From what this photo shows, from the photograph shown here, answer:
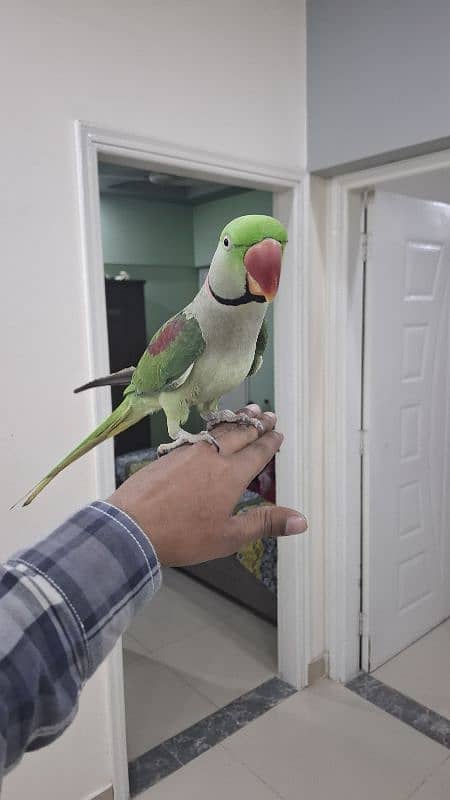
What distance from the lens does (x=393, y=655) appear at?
2461 mm

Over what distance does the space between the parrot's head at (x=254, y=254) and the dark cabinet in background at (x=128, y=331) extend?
94 cm

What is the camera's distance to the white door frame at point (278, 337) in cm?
139

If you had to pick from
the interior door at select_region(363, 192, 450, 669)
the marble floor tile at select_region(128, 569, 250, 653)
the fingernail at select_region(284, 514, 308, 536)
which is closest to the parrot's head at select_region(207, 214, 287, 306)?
the fingernail at select_region(284, 514, 308, 536)

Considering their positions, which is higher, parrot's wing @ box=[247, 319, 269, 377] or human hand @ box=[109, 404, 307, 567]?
parrot's wing @ box=[247, 319, 269, 377]

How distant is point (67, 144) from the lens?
1.37 metres

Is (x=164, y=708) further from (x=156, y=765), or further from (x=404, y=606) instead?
(x=404, y=606)

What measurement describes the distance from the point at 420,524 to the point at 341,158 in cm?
162

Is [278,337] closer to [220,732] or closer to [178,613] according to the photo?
[220,732]

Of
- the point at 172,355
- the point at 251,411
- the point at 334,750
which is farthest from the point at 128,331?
the point at 334,750

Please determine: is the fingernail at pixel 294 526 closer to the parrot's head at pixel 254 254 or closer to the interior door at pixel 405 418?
the parrot's head at pixel 254 254

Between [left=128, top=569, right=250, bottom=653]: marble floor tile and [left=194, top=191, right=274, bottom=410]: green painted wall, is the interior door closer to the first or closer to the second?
[left=194, top=191, right=274, bottom=410]: green painted wall

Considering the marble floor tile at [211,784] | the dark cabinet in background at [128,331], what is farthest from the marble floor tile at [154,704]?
the dark cabinet in background at [128,331]

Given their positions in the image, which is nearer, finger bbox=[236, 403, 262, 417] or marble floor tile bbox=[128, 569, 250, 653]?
finger bbox=[236, 403, 262, 417]

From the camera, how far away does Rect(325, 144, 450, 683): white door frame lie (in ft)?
6.60
